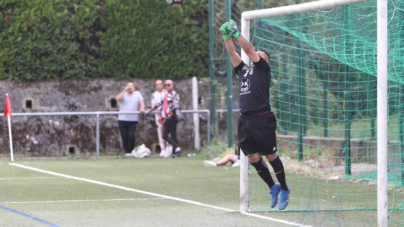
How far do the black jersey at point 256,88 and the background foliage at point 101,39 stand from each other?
30.1 feet

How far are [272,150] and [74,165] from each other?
21.8 ft

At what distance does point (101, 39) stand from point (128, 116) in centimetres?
268

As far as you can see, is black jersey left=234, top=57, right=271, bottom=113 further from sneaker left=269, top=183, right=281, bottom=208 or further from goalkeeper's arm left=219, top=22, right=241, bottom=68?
sneaker left=269, top=183, right=281, bottom=208

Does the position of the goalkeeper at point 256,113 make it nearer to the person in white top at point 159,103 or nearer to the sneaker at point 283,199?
the sneaker at point 283,199

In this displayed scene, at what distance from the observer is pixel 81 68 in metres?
14.7

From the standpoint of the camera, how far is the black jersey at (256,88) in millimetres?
6078

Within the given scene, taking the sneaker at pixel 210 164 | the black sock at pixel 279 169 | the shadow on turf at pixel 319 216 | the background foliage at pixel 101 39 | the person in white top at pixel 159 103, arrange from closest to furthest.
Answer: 1. the shadow on turf at pixel 319 216
2. the black sock at pixel 279 169
3. the sneaker at pixel 210 164
4. the person in white top at pixel 159 103
5. the background foliage at pixel 101 39

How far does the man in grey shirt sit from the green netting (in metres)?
3.59

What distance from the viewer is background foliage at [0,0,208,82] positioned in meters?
14.0

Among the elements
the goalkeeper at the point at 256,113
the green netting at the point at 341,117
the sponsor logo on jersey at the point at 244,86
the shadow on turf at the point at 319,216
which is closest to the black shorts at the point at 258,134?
the goalkeeper at the point at 256,113

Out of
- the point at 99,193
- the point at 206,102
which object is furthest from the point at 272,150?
the point at 206,102

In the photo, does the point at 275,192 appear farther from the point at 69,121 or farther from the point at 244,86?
the point at 69,121

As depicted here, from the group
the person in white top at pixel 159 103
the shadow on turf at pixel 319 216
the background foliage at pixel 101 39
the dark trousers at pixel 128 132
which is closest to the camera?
the shadow on turf at pixel 319 216

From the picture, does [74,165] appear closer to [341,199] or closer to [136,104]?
[136,104]
